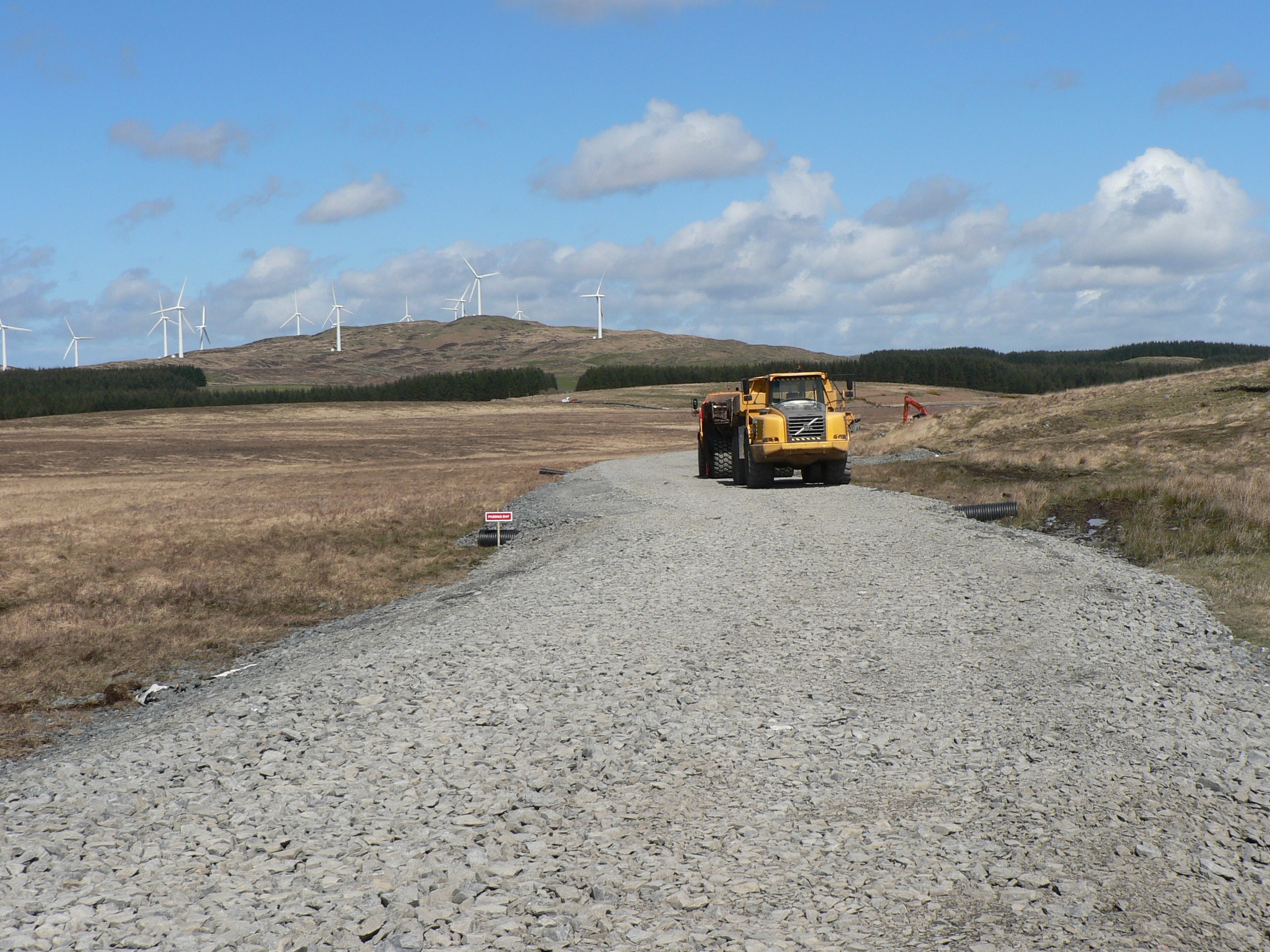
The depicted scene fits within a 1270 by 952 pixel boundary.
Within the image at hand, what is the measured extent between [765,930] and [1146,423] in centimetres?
4374

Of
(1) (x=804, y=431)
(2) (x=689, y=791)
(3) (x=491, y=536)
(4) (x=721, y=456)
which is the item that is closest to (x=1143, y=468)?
(1) (x=804, y=431)

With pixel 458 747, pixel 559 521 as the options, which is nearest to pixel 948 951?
pixel 458 747

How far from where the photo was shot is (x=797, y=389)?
32.8 meters

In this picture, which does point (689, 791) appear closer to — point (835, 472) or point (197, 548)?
point (197, 548)

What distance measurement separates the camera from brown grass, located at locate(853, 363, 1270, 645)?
58.2 ft

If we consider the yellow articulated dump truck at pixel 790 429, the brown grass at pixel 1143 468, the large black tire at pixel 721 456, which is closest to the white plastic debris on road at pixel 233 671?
the brown grass at pixel 1143 468

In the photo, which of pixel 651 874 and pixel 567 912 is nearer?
pixel 567 912

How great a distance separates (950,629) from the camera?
12.6 m

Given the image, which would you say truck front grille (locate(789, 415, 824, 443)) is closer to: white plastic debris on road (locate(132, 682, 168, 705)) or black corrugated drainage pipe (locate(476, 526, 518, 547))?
black corrugated drainage pipe (locate(476, 526, 518, 547))

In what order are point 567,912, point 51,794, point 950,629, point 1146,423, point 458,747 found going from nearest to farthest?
1. point 567,912
2. point 51,794
3. point 458,747
4. point 950,629
5. point 1146,423

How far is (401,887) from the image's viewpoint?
20.4ft

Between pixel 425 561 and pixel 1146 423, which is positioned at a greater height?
pixel 1146 423

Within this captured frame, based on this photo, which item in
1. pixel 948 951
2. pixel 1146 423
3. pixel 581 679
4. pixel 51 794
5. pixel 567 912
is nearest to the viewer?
pixel 948 951

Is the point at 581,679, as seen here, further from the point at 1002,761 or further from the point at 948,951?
the point at 948,951
